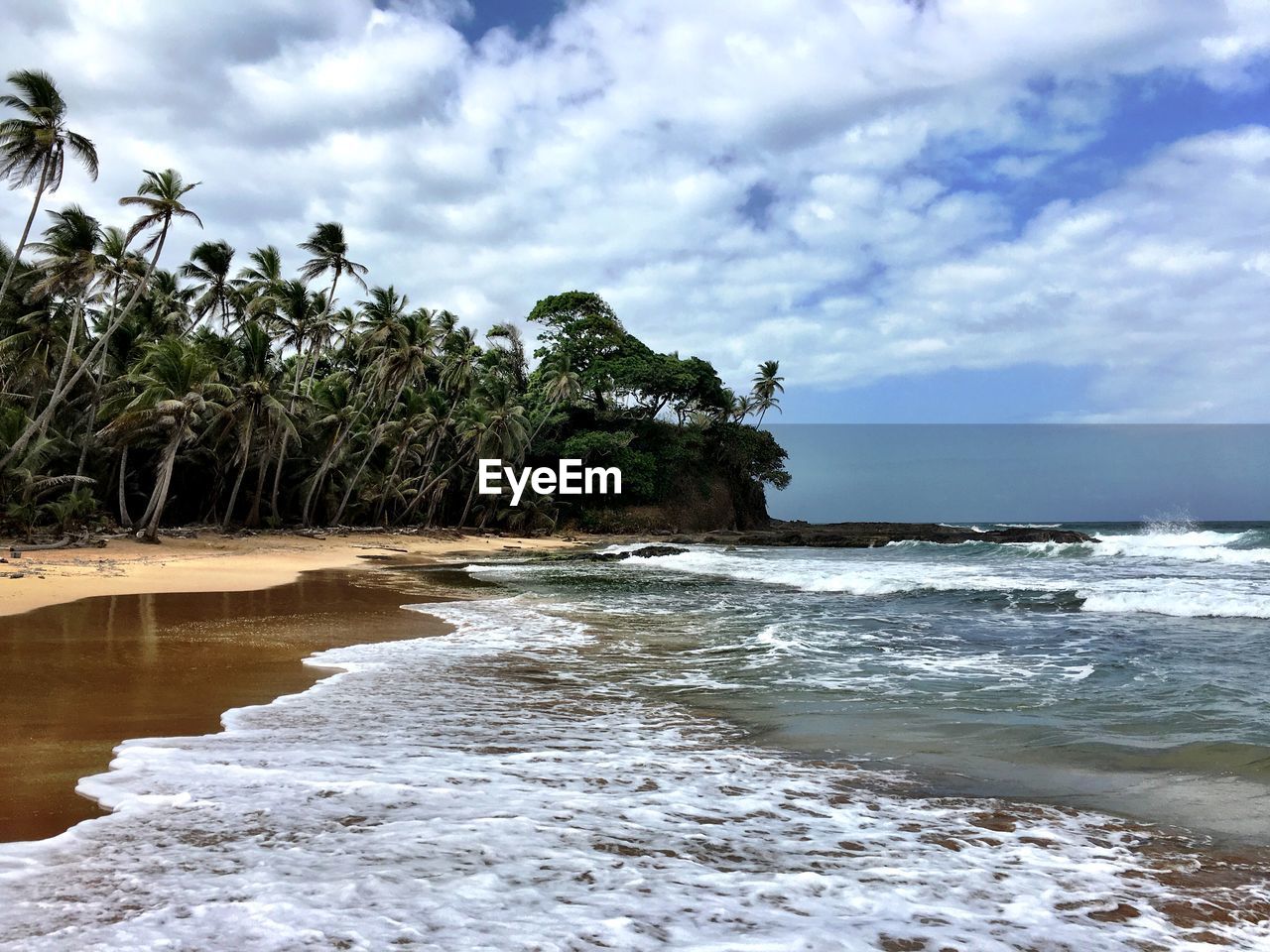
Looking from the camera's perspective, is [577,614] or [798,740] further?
[577,614]

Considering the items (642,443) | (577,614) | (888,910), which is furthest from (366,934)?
(642,443)

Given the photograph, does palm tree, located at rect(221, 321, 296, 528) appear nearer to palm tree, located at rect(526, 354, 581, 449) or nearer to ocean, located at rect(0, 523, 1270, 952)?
palm tree, located at rect(526, 354, 581, 449)

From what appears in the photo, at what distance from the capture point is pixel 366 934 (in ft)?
8.83

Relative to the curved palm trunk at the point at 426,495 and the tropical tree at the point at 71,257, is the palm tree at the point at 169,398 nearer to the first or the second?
the tropical tree at the point at 71,257

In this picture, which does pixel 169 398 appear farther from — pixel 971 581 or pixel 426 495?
pixel 971 581

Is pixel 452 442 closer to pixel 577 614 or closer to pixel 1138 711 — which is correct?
pixel 577 614

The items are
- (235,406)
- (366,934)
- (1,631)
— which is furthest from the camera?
(235,406)

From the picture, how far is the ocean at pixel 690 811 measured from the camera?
2.85m

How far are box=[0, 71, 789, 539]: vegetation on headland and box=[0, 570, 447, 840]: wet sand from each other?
489 inches

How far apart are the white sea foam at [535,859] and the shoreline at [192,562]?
28.6 ft

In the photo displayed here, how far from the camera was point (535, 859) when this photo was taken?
3.39m

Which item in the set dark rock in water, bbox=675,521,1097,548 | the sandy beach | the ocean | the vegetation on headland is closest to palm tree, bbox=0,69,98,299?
the vegetation on headland

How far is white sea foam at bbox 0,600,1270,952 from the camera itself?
277 cm

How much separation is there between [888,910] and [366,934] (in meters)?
1.89
